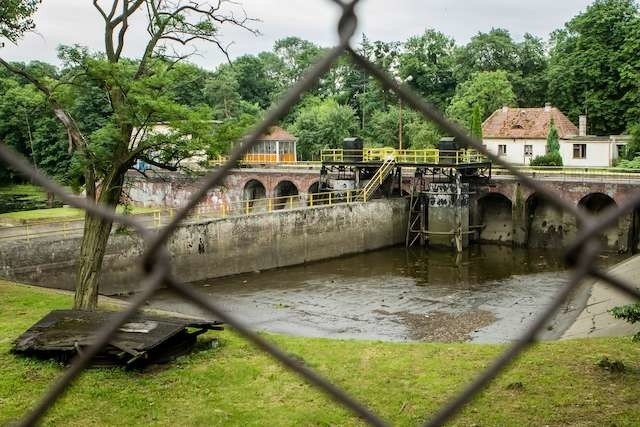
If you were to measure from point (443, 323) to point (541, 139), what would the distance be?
2404 cm

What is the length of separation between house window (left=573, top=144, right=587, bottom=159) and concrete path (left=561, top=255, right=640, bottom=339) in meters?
17.5

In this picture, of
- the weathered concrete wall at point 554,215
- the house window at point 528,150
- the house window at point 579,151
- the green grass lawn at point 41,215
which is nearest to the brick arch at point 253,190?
the green grass lawn at point 41,215

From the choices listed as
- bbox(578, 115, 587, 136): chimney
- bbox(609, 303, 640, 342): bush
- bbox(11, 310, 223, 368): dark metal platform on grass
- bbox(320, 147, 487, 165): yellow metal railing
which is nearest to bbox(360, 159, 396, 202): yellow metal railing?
bbox(320, 147, 487, 165): yellow metal railing

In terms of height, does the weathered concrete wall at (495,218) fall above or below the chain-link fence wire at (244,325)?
below

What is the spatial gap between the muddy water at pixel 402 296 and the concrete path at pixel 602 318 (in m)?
0.44

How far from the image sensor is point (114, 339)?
30.2ft

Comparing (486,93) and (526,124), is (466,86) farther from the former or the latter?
(526,124)

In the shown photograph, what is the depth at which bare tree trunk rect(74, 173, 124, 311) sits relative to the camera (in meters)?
10.7

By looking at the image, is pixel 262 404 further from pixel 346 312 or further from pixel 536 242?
pixel 536 242

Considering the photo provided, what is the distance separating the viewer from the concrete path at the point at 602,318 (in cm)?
1201

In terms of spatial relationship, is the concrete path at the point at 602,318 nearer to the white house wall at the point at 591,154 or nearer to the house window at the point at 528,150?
the white house wall at the point at 591,154

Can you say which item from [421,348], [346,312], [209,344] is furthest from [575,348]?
[346,312]

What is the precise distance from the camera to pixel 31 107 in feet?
34.7

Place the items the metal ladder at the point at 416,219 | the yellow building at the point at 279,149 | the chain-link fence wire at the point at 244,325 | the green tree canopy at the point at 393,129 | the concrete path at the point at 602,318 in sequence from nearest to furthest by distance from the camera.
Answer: the chain-link fence wire at the point at 244,325 → the concrete path at the point at 602,318 → the metal ladder at the point at 416,219 → the green tree canopy at the point at 393,129 → the yellow building at the point at 279,149
